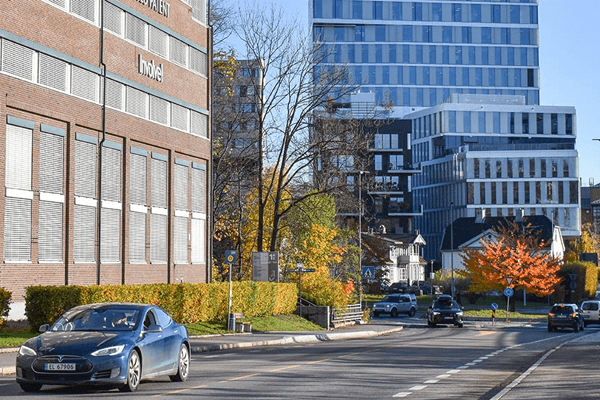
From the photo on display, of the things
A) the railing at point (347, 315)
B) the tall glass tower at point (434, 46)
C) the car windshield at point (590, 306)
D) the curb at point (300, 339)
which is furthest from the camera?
the tall glass tower at point (434, 46)

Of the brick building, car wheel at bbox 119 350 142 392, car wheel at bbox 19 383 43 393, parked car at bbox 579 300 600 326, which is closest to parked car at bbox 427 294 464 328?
parked car at bbox 579 300 600 326

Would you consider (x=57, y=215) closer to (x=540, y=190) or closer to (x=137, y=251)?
(x=137, y=251)

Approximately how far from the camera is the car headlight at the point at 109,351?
16047 millimetres

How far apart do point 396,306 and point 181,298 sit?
126 feet

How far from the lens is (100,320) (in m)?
17.6

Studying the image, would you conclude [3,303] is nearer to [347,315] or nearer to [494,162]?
[347,315]

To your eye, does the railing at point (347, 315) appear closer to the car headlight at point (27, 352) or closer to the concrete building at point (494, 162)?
the car headlight at point (27, 352)

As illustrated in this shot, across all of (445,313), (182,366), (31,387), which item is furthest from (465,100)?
(31,387)

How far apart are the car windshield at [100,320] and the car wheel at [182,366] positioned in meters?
1.44

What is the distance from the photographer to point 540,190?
13912 cm

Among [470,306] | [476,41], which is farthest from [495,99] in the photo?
[470,306]

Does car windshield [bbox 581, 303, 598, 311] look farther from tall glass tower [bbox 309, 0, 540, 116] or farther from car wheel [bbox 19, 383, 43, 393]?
tall glass tower [bbox 309, 0, 540, 116]

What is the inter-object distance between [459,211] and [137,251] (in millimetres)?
99432

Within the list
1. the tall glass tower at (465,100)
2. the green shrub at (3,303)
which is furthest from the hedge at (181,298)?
the tall glass tower at (465,100)
